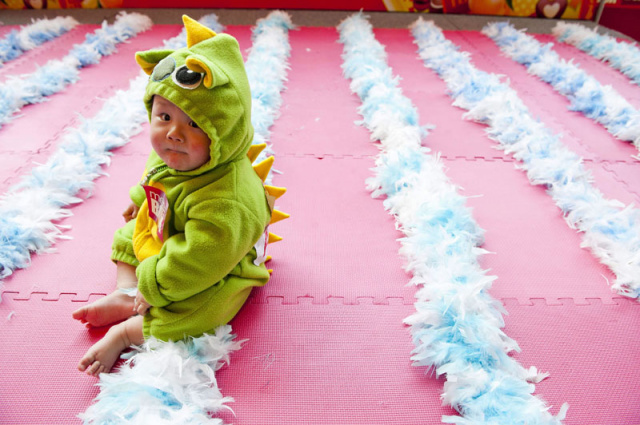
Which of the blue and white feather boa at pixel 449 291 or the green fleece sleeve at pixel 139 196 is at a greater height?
the green fleece sleeve at pixel 139 196

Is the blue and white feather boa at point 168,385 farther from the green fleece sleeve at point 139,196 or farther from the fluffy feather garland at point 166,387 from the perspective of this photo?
the green fleece sleeve at point 139,196

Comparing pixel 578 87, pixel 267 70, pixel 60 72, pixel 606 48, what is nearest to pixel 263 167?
pixel 267 70

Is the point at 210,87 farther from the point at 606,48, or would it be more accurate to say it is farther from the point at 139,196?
the point at 606,48

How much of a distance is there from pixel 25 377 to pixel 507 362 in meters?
1.07

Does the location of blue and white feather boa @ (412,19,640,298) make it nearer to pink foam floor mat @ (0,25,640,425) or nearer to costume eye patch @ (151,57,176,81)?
pink foam floor mat @ (0,25,640,425)

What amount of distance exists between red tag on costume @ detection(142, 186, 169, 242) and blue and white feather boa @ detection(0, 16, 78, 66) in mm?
2180

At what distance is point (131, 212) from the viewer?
1247 millimetres

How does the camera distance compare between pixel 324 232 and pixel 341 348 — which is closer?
pixel 341 348

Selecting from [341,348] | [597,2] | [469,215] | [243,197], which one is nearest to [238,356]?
[341,348]

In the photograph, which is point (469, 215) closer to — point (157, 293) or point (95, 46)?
point (157, 293)

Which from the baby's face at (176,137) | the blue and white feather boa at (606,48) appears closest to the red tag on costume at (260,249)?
the baby's face at (176,137)

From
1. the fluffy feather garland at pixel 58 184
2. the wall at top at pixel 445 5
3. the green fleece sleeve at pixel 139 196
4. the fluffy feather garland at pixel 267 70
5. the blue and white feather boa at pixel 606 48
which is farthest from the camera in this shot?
the wall at top at pixel 445 5

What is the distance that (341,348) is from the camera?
1.09 m

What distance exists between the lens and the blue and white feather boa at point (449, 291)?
947 millimetres
